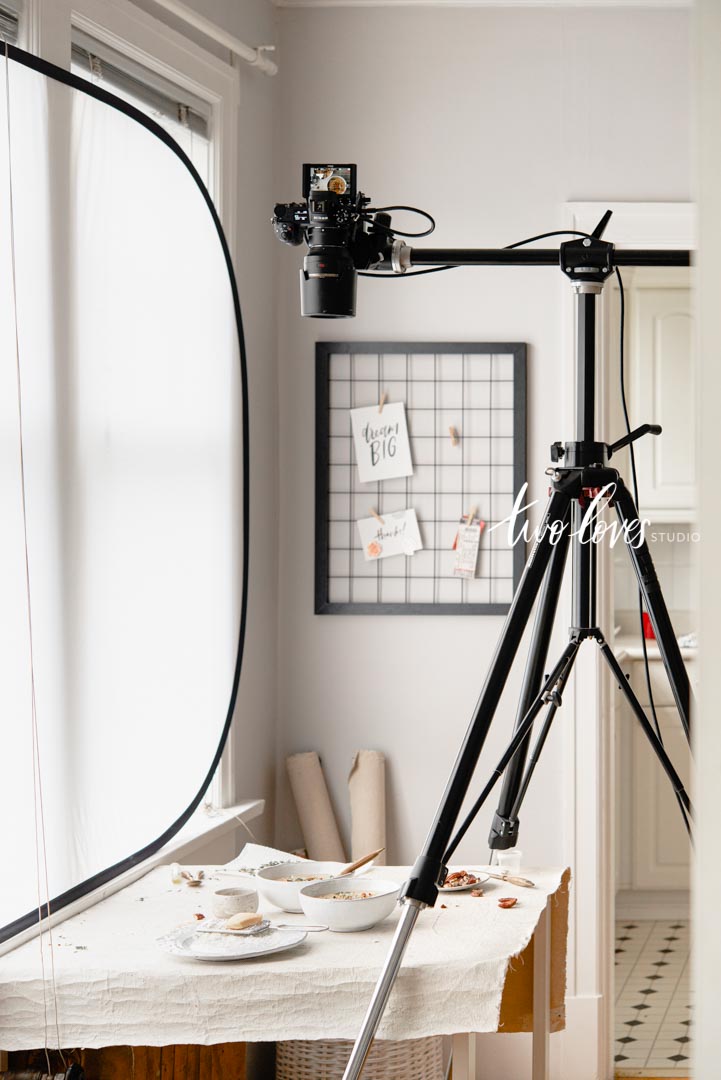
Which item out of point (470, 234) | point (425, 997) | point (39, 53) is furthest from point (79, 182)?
point (425, 997)

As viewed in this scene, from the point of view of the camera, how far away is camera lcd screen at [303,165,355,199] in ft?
4.73

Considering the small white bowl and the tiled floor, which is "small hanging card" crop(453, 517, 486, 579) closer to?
the small white bowl

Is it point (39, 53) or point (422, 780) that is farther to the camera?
point (422, 780)

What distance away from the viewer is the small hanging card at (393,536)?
263 centimetres

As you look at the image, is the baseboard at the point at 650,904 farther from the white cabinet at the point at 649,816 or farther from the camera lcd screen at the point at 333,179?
the camera lcd screen at the point at 333,179

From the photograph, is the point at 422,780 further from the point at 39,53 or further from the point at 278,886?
the point at 39,53

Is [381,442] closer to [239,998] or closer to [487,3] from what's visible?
[487,3]

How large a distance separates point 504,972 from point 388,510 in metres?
1.34

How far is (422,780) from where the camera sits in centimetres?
265

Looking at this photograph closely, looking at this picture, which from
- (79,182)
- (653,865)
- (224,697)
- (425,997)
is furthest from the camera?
(653,865)

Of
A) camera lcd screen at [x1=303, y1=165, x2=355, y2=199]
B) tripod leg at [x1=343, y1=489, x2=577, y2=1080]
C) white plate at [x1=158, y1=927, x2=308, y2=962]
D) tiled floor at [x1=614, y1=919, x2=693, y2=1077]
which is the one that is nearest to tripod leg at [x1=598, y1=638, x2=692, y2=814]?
tripod leg at [x1=343, y1=489, x2=577, y2=1080]

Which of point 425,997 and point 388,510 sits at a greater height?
point 388,510

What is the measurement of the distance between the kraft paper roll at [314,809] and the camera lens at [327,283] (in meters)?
1.47

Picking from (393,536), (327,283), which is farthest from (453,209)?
(327,283)
